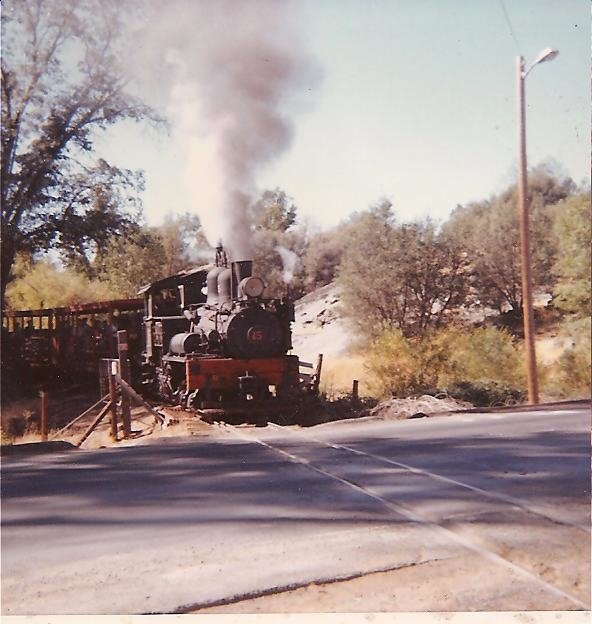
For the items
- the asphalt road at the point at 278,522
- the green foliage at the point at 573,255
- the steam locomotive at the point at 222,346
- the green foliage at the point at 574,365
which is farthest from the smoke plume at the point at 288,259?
the green foliage at the point at 574,365

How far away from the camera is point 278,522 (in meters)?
3.55

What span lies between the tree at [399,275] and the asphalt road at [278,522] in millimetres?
2340

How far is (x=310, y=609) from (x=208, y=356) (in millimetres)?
5180

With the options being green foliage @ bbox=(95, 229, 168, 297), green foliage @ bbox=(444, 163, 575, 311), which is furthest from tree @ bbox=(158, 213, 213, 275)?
green foliage @ bbox=(444, 163, 575, 311)

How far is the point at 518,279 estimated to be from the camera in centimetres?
600

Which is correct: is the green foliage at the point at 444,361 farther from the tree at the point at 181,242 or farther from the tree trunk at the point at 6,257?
the tree trunk at the point at 6,257

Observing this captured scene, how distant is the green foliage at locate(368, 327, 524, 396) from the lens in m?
6.21

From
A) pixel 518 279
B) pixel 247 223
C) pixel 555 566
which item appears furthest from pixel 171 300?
pixel 555 566

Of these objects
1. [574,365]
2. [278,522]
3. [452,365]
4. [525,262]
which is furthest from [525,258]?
[278,522]

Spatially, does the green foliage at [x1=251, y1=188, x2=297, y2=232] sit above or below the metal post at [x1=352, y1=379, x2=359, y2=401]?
above

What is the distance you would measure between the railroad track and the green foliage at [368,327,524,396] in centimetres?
195

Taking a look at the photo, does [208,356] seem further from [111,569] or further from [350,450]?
[111,569]

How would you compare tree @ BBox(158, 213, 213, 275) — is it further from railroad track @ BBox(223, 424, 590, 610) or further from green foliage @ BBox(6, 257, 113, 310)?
railroad track @ BBox(223, 424, 590, 610)

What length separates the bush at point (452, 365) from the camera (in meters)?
6.23
